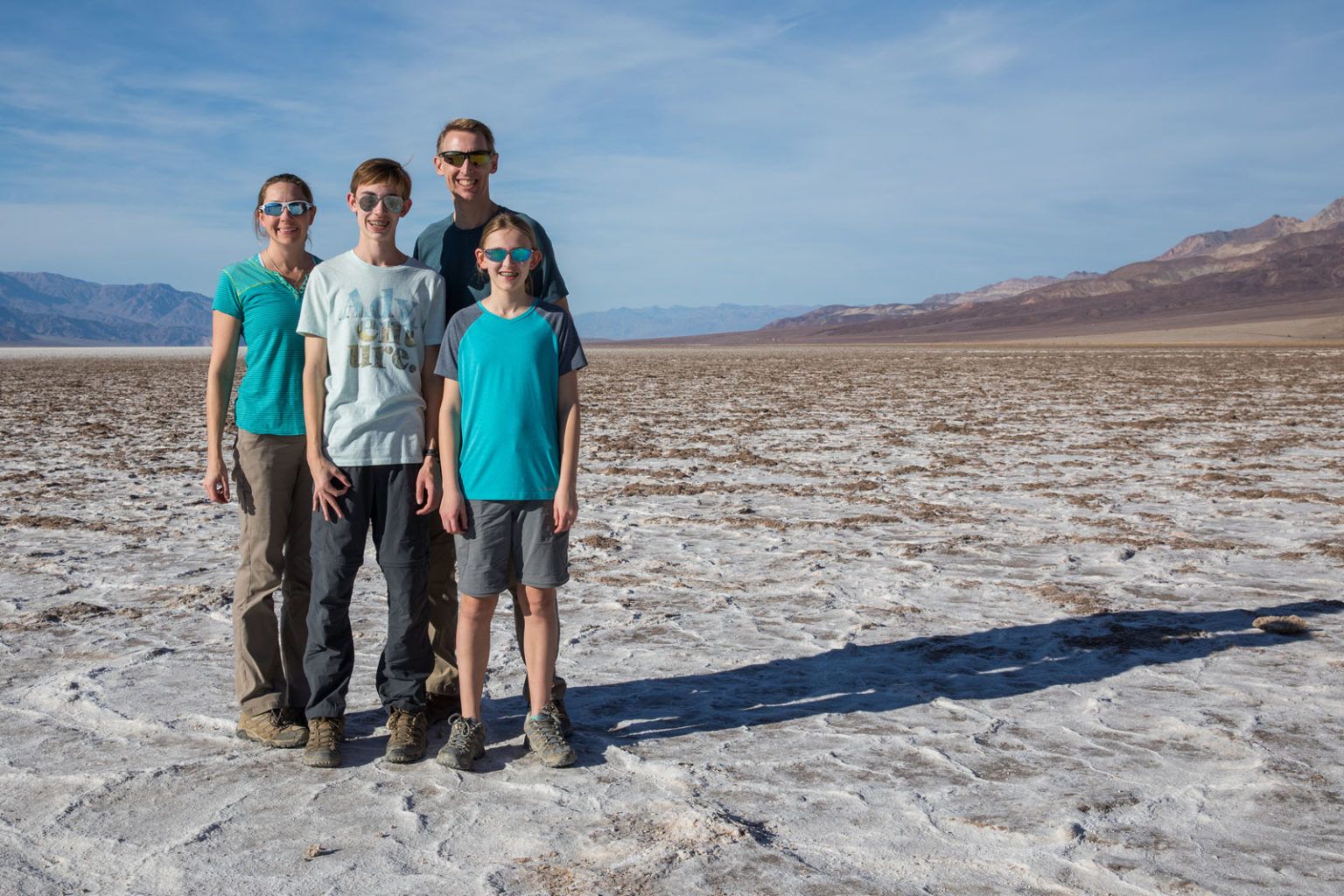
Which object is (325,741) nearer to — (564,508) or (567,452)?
(564,508)

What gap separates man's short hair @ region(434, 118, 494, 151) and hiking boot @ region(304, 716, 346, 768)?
65.7 inches

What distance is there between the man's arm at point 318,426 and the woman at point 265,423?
0.13 meters

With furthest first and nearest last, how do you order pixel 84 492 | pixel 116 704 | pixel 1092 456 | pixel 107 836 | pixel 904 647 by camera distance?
1. pixel 1092 456
2. pixel 84 492
3. pixel 904 647
4. pixel 116 704
5. pixel 107 836

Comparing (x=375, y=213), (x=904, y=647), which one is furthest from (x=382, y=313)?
(x=904, y=647)

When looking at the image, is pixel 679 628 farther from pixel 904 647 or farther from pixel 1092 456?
pixel 1092 456

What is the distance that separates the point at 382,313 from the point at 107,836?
1462 mm

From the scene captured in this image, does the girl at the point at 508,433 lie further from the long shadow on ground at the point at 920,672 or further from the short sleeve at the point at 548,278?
the long shadow on ground at the point at 920,672

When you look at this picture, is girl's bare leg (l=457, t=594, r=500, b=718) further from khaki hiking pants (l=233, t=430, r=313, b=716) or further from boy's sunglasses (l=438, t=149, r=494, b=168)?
boy's sunglasses (l=438, t=149, r=494, b=168)

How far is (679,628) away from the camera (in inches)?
189

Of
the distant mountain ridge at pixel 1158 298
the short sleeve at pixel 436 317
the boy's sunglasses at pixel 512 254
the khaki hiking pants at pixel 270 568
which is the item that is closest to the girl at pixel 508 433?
the boy's sunglasses at pixel 512 254

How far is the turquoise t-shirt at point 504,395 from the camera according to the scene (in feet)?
10.2

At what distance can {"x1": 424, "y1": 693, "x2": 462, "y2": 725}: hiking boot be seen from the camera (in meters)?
3.61

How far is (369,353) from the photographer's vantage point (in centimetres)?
312

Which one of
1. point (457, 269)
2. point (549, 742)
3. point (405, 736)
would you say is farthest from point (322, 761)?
point (457, 269)
